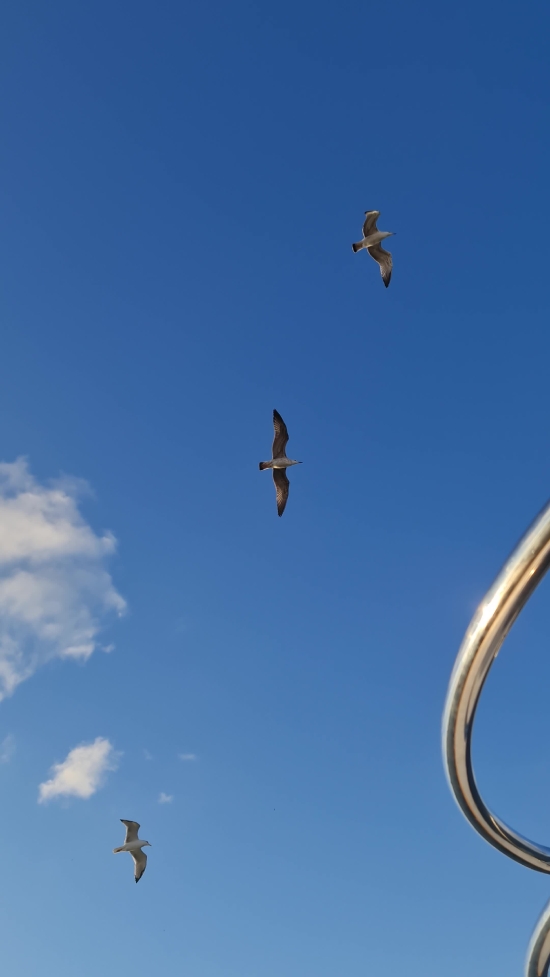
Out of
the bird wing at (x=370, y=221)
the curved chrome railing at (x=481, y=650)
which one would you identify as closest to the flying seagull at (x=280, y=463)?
the bird wing at (x=370, y=221)

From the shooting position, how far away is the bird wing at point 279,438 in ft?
72.8

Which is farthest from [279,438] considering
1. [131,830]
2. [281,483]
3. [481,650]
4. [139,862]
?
[481,650]

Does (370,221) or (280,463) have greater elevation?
(370,221)

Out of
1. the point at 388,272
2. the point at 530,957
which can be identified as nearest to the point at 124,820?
the point at 388,272

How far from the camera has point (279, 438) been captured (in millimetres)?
22172

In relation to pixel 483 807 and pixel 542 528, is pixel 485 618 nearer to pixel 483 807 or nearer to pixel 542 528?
pixel 542 528

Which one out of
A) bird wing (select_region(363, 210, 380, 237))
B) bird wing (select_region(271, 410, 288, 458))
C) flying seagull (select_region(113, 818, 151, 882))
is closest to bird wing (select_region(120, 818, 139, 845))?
flying seagull (select_region(113, 818, 151, 882))

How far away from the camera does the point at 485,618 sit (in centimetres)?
211

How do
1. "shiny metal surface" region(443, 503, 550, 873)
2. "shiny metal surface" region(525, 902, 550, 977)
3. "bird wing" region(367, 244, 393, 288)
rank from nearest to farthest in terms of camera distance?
"shiny metal surface" region(443, 503, 550, 873) → "shiny metal surface" region(525, 902, 550, 977) → "bird wing" region(367, 244, 393, 288)

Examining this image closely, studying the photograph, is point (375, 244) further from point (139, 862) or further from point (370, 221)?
point (139, 862)

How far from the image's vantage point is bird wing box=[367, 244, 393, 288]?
21891 millimetres

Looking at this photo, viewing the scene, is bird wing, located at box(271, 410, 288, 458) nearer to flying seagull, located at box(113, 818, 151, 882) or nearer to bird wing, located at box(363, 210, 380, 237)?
bird wing, located at box(363, 210, 380, 237)

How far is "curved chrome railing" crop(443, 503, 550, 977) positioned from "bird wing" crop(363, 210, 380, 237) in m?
19.9

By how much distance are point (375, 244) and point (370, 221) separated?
0.92 metres
